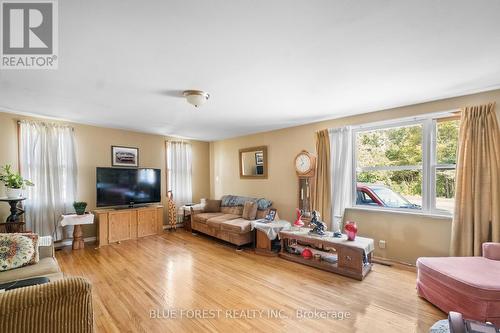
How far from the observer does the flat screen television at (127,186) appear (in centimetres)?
439

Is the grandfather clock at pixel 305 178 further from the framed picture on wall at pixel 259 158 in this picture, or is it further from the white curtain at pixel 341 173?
the framed picture on wall at pixel 259 158

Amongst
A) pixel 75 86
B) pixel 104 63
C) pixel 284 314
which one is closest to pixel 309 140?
pixel 284 314

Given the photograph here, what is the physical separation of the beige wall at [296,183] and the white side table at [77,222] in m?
3.15

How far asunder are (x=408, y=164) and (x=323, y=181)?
129 centimetres

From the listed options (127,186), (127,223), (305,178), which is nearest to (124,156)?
(127,186)

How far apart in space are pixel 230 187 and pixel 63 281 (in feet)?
15.7

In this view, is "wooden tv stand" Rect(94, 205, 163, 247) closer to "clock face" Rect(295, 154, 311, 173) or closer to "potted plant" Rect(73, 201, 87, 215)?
"potted plant" Rect(73, 201, 87, 215)

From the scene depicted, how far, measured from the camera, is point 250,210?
4523 millimetres

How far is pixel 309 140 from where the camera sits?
14.1 feet

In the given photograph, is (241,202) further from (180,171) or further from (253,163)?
(180,171)

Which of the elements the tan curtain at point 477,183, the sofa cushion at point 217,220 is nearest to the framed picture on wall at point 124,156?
the sofa cushion at point 217,220

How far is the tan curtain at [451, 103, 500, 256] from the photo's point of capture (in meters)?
2.56

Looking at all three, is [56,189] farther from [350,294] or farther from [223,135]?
[350,294]

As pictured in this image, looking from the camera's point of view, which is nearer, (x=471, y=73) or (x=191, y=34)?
(x=191, y=34)
